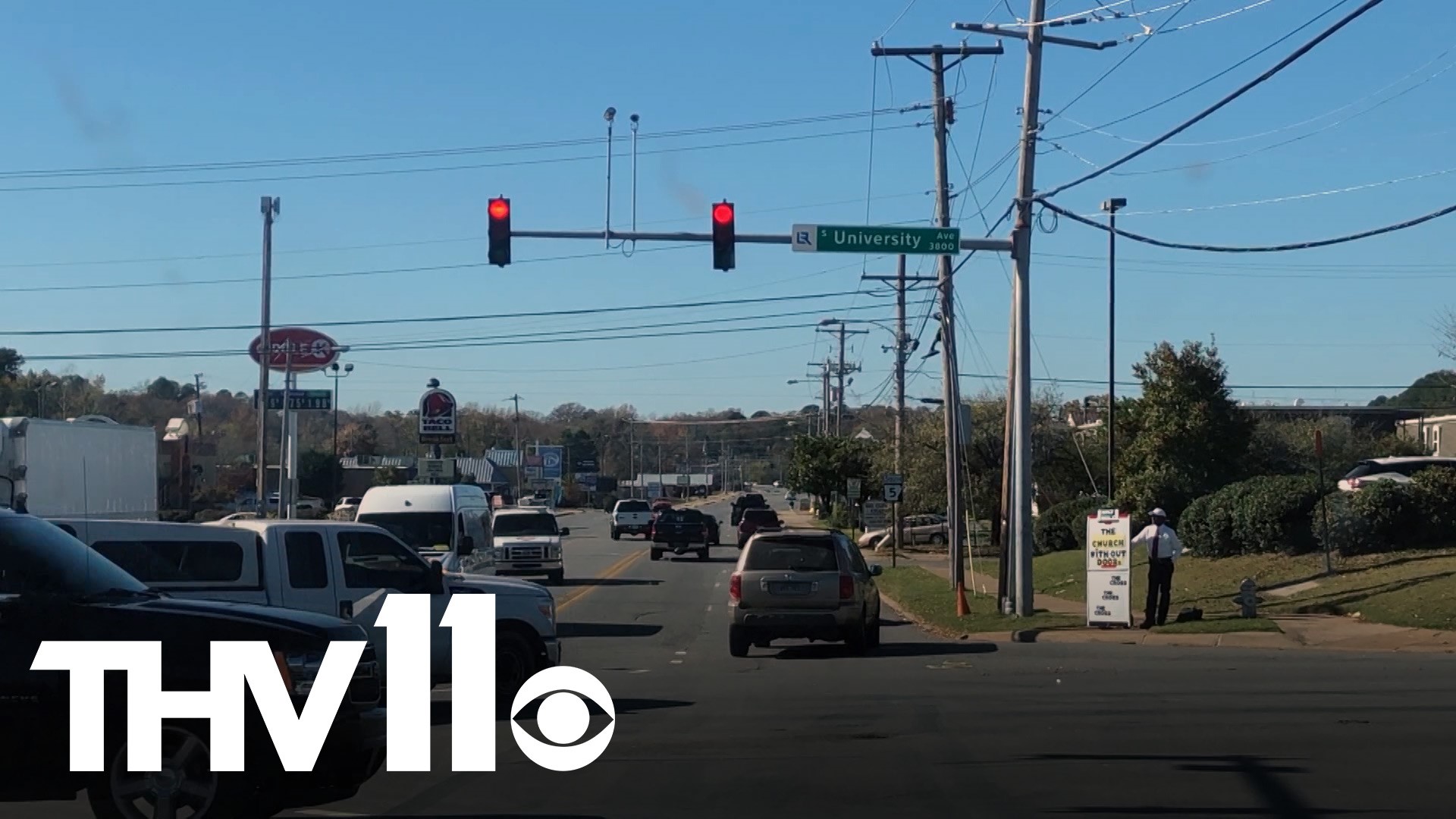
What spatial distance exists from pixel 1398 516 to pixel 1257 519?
9.78ft

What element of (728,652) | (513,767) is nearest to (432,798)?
(513,767)

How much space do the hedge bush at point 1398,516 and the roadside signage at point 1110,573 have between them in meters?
6.32

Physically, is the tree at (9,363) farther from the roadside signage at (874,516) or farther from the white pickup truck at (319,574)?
the white pickup truck at (319,574)

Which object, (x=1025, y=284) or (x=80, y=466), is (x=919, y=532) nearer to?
(x=1025, y=284)

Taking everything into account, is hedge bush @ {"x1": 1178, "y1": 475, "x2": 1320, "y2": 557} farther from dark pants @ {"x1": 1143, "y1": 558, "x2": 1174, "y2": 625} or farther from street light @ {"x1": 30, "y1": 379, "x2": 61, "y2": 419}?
street light @ {"x1": 30, "y1": 379, "x2": 61, "y2": 419}

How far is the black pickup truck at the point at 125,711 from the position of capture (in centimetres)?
782

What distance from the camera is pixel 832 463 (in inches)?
3012

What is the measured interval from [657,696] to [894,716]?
294cm

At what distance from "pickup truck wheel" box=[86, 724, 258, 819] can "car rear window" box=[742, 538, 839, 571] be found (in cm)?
1294

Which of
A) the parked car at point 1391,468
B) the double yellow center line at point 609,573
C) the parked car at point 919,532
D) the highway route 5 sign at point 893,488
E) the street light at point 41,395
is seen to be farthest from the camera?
the street light at point 41,395

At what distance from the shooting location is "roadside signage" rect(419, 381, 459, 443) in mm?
51875

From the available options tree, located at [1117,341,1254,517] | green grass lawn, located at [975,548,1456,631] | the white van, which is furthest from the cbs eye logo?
tree, located at [1117,341,1254,517]

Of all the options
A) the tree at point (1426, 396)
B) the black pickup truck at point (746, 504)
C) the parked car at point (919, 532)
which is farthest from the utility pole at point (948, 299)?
the tree at point (1426, 396)

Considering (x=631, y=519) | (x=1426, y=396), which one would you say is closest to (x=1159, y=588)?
(x=631, y=519)
